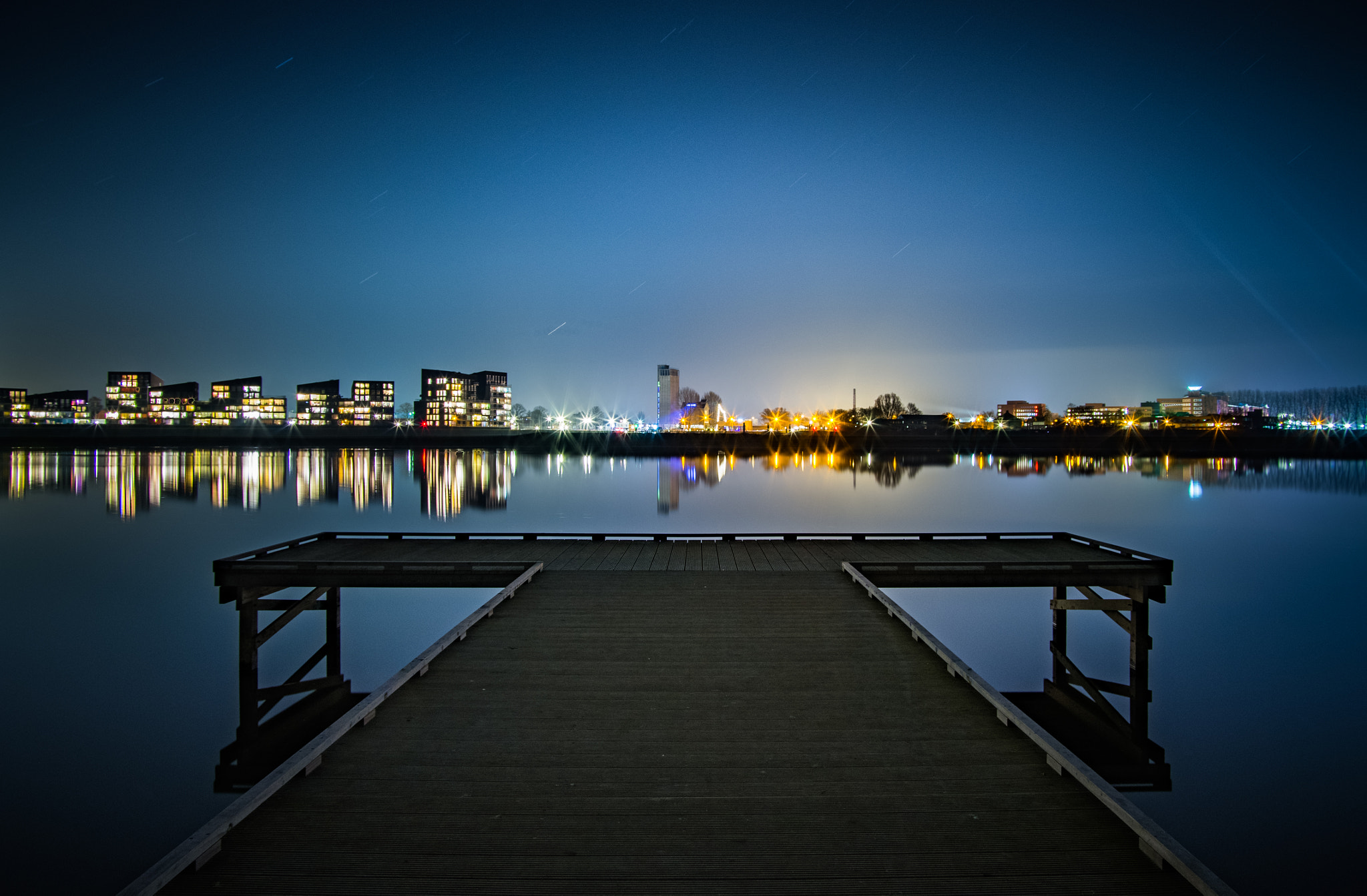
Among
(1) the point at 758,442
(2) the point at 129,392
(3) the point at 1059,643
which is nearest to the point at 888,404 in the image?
(1) the point at 758,442

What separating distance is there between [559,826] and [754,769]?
135 cm

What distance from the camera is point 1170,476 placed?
2016 inches

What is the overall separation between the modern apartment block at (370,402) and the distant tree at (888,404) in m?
125

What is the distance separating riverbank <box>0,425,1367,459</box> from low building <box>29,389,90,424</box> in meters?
97.3

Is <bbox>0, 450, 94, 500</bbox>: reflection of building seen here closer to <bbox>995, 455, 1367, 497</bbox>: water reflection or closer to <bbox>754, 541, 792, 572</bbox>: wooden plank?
<bbox>754, 541, 792, 572</bbox>: wooden plank

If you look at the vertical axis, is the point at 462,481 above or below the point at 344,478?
below

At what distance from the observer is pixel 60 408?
7259 inches

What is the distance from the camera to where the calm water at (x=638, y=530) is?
7465 mm

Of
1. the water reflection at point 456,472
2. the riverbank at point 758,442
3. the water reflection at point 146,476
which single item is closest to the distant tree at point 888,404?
the riverbank at point 758,442

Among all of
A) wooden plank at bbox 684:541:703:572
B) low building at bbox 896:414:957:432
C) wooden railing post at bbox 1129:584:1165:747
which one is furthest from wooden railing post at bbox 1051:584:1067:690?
low building at bbox 896:414:957:432

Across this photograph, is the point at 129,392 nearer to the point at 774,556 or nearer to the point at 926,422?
the point at 926,422

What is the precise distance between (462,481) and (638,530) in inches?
1047

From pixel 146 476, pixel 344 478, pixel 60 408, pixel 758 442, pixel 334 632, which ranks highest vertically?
pixel 60 408

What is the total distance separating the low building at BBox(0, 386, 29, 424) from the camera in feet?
598
